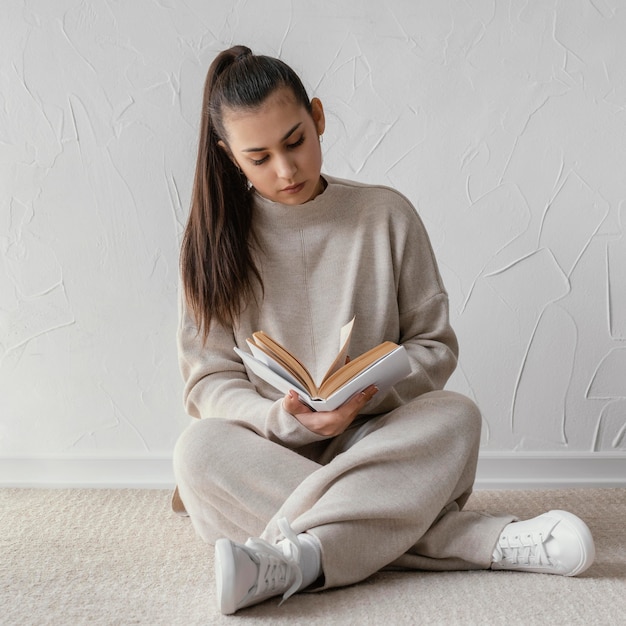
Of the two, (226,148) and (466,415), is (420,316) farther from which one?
(226,148)

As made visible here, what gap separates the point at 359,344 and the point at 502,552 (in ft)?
1.45

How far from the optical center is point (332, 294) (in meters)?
1.52

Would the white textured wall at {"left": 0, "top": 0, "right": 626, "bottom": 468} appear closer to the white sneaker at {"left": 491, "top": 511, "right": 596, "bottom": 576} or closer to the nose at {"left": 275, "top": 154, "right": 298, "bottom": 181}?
the nose at {"left": 275, "top": 154, "right": 298, "bottom": 181}

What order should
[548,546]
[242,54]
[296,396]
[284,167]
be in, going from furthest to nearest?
[242,54] → [284,167] → [296,396] → [548,546]

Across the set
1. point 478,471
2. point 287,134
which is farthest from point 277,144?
point 478,471

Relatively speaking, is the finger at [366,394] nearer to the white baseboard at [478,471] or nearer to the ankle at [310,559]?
the ankle at [310,559]

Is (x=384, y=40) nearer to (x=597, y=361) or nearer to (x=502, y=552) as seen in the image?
(x=597, y=361)

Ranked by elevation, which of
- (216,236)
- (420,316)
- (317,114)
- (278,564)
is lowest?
(278,564)

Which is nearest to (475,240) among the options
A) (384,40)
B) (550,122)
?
(550,122)

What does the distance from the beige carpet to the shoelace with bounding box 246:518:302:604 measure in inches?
Answer: 1.1

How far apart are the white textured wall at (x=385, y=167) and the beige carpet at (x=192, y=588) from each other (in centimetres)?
35

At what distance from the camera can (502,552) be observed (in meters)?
1.20

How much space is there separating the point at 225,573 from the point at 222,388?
0.48 meters

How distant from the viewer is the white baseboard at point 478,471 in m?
1.89
